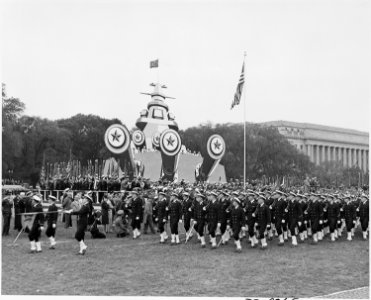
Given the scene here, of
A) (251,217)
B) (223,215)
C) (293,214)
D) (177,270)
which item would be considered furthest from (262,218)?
(177,270)

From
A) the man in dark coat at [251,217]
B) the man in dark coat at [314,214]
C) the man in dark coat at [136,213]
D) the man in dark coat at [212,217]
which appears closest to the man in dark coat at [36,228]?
the man in dark coat at [136,213]

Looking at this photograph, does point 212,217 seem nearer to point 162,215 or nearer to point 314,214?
point 162,215

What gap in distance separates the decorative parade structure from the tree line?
917 mm

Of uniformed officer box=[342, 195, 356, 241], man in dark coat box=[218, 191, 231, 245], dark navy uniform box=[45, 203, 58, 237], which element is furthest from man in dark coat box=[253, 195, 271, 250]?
dark navy uniform box=[45, 203, 58, 237]

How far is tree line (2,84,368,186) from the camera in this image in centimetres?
2884

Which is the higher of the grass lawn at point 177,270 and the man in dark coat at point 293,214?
the man in dark coat at point 293,214

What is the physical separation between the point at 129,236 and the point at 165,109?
8.33 metres

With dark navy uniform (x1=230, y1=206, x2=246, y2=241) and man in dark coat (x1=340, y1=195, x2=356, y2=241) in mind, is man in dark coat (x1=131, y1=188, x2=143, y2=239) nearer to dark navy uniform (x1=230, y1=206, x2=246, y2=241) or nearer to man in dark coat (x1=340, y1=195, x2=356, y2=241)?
dark navy uniform (x1=230, y1=206, x2=246, y2=241)

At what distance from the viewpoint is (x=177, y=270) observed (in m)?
12.7

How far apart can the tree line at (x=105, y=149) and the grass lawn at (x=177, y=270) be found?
1072 centimetres

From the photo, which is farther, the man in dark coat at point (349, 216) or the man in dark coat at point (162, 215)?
the man in dark coat at point (349, 216)

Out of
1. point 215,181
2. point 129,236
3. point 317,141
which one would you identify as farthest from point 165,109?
point 317,141

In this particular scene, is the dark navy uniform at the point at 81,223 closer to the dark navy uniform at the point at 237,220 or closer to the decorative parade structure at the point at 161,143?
the dark navy uniform at the point at 237,220

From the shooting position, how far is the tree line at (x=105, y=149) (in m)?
28.8
